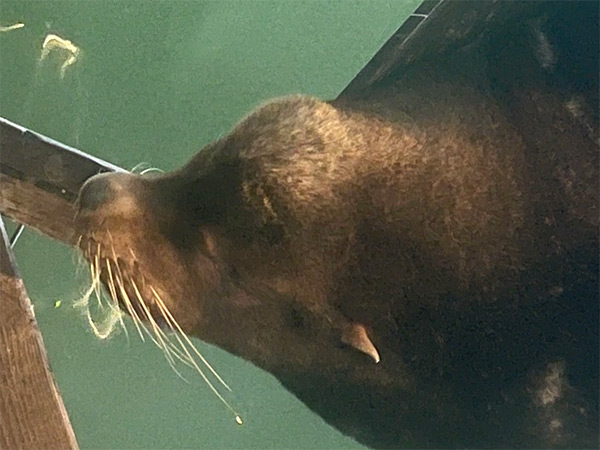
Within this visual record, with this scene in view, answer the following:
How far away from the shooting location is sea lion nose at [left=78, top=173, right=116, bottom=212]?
926mm

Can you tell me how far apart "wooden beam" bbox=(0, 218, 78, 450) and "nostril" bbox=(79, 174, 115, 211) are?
217mm

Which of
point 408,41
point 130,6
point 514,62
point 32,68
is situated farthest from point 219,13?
point 514,62

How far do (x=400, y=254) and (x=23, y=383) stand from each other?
0.53 meters

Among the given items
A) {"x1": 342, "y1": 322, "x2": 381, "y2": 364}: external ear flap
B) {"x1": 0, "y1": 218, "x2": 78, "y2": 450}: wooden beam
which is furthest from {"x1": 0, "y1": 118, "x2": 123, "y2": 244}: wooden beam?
{"x1": 342, "y1": 322, "x2": 381, "y2": 364}: external ear flap

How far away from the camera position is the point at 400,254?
0.83 meters

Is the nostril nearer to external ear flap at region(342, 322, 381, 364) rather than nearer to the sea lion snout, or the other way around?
the sea lion snout

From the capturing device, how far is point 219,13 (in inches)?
76.8

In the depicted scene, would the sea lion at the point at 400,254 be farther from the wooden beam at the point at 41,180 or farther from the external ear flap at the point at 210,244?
the wooden beam at the point at 41,180

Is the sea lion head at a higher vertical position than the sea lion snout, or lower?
lower

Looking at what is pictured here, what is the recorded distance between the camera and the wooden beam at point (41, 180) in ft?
3.79

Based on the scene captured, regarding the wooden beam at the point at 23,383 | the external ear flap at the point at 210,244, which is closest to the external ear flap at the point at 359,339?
the external ear flap at the point at 210,244

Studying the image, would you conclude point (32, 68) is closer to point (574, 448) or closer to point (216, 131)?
point (216, 131)

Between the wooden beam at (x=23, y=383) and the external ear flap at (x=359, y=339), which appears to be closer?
the external ear flap at (x=359, y=339)

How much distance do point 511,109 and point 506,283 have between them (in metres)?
0.18
